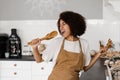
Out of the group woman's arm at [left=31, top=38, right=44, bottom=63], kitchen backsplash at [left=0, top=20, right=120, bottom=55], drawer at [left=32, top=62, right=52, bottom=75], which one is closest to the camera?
woman's arm at [left=31, top=38, right=44, bottom=63]

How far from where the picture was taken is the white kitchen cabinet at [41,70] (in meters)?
2.96

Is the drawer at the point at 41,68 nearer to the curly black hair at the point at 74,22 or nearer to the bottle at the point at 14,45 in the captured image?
the bottle at the point at 14,45

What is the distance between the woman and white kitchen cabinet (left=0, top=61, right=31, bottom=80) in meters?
1.54

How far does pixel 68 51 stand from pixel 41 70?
61.2 inches

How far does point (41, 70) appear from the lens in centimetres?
298

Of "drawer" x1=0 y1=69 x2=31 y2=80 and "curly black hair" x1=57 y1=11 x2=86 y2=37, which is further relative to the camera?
"drawer" x1=0 y1=69 x2=31 y2=80

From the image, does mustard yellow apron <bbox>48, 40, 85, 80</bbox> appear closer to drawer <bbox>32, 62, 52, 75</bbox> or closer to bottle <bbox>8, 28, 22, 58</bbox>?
drawer <bbox>32, 62, 52, 75</bbox>

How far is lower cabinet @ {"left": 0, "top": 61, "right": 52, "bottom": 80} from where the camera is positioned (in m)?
2.97

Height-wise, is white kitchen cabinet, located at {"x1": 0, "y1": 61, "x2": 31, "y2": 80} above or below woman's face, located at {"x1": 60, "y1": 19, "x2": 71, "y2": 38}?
below

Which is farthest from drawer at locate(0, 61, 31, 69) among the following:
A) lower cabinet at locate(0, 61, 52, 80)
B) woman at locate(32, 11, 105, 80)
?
woman at locate(32, 11, 105, 80)

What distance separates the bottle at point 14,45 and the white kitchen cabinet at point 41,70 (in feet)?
1.24

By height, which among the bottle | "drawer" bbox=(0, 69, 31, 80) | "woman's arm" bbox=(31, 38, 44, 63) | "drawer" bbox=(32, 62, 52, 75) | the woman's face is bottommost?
"drawer" bbox=(0, 69, 31, 80)

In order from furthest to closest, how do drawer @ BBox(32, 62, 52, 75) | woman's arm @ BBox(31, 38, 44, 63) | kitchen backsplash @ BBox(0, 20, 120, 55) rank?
kitchen backsplash @ BBox(0, 20, 120, 55), drawer @ BBox(32, 62, 52, 75), woman's arm @ BBox(31, 38, 44, 63)

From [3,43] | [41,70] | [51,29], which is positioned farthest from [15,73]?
[51,29]
